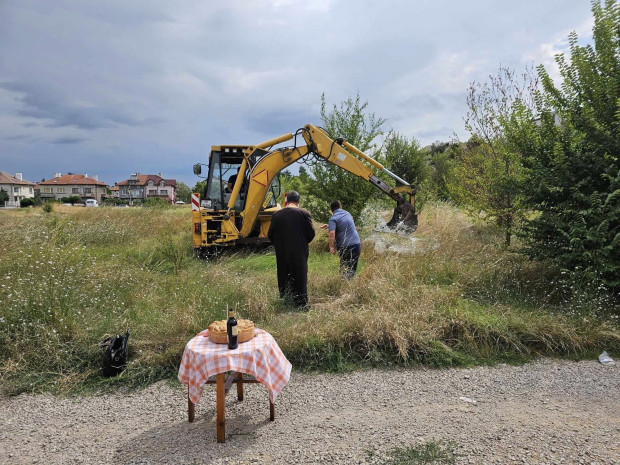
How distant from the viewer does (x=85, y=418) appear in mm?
3750

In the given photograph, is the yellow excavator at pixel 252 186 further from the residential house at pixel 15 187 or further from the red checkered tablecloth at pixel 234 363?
the residential house at pixel 15 187

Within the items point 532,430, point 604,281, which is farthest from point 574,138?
point 532,430

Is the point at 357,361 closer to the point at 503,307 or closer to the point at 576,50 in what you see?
the point at 503,307

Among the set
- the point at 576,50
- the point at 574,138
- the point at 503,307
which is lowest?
the point at 503,307

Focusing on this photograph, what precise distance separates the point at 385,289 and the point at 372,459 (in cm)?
338

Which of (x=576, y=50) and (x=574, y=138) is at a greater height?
(x=576, y=50)

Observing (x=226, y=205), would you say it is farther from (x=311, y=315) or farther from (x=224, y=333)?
(x=224, y=333)

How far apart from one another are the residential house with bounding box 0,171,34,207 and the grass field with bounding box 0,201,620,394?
94745 millimetres

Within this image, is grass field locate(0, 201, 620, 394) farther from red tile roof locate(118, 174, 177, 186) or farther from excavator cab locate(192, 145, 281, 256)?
red tile roof locate(118, 174, 177, 186)

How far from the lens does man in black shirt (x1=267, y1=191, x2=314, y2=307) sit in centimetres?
598

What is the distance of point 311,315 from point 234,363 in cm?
245

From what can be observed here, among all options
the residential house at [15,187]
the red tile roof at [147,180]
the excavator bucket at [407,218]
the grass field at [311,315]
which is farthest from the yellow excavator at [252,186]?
the red tile roof at [147,180]

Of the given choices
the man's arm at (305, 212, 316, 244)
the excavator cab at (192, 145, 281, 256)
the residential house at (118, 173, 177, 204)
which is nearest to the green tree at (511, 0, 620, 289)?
the man's arm at (305, 212, 316, 244)

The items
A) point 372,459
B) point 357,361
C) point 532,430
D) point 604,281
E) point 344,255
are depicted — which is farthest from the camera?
point 344,255
